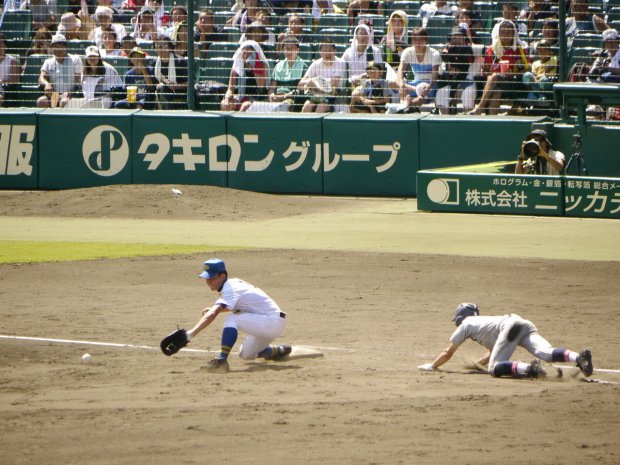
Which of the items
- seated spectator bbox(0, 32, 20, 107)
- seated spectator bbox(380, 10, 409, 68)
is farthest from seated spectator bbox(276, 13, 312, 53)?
seated spectator bbox(0, 32, 20, 107)

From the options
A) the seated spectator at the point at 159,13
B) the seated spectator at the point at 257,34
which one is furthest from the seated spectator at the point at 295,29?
the seated spectator at the point at 159,13

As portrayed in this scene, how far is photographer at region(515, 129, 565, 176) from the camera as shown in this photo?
18484 millimetres

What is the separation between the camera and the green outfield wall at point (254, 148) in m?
20.6

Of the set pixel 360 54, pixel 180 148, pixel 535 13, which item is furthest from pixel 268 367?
pixel 535 13

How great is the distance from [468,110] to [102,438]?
14.6 metres

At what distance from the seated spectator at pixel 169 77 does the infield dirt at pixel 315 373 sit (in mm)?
7240

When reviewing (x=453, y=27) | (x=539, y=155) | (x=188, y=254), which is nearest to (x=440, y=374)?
(x=188, y=254)

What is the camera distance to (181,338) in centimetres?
956

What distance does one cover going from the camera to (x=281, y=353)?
10.1m

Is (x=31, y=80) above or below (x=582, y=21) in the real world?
below

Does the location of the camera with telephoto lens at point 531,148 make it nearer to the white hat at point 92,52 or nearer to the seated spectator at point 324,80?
the seated spectator at point 324,80

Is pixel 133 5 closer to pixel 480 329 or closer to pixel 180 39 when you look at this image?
pixel 180 39

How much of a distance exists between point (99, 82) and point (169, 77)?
4.44ft

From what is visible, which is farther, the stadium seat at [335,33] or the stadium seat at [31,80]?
the stadium seat at [31,80]
